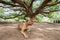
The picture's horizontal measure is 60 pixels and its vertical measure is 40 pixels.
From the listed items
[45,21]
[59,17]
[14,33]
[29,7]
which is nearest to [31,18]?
[29,7]

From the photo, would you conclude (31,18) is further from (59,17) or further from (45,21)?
(45,21)

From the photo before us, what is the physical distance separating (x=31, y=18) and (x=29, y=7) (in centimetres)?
27

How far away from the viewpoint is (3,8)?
4.95 meters

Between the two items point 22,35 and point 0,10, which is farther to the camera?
point 0,10

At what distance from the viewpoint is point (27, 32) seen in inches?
154

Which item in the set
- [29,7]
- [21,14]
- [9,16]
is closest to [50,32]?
[29,7]

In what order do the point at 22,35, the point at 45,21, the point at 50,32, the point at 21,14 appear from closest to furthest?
1. the point at 22,35
2. the point at 50,32
3. the point at 21,14
4. the point at 45,21

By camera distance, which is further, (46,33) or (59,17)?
(59,17)

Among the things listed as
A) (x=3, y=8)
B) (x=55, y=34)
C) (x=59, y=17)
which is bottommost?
(x=55, y=34)

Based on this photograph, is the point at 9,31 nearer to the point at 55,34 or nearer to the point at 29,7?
the point at 29,7

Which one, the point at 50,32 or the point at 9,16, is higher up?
the point at 9,16

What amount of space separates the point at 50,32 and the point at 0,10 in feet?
6.06

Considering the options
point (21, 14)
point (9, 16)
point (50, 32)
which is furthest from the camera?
point (9, 16)

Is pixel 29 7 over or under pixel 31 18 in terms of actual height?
over
